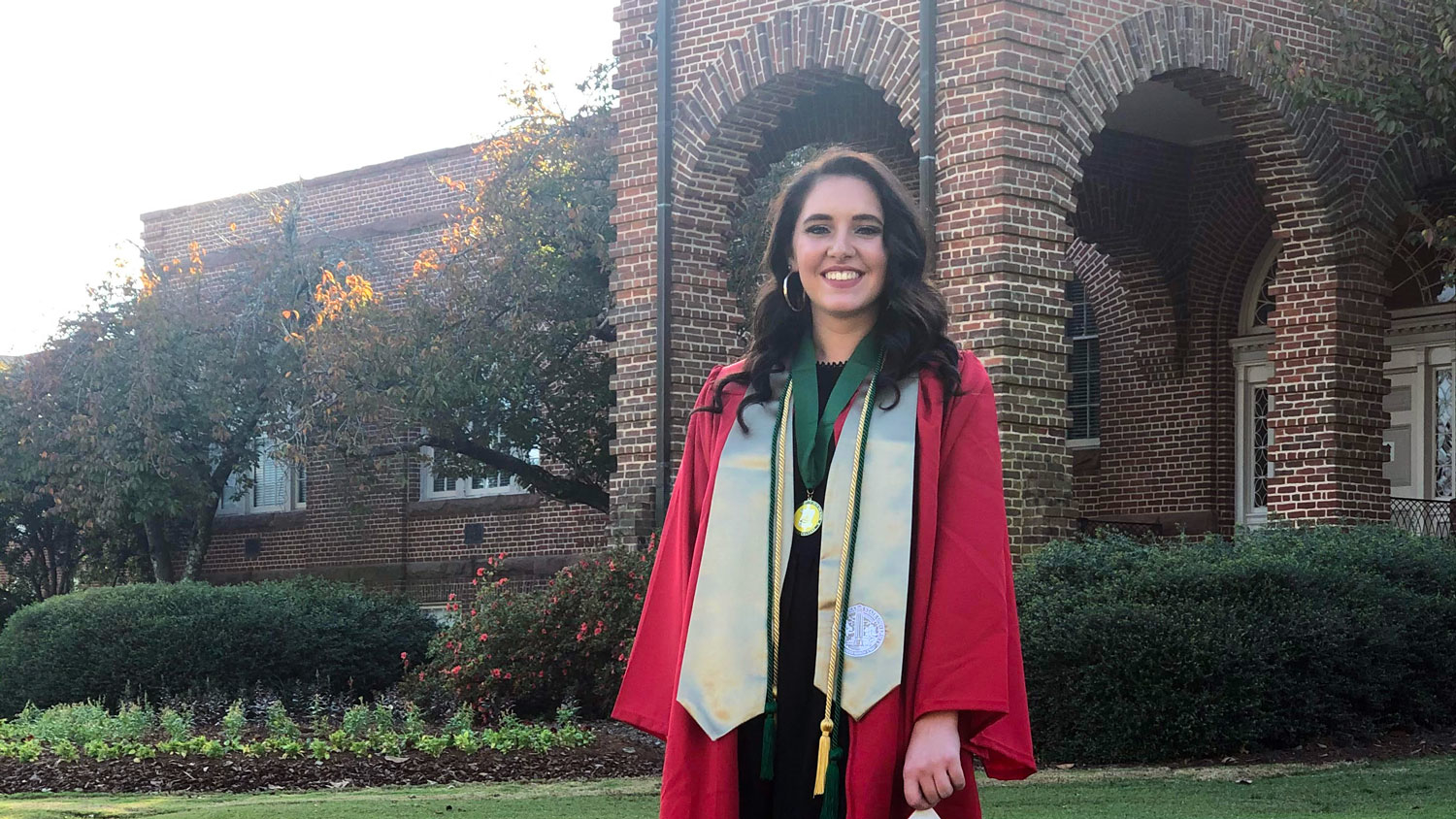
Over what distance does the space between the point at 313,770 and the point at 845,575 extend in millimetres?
8625

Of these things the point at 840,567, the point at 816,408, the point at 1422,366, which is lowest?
the point at 840,567

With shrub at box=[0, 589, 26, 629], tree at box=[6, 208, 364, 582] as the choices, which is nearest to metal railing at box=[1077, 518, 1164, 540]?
tree at box=[6, 208, 364, 582]

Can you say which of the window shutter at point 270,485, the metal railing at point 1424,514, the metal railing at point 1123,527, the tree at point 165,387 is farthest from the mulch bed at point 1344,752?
the window shutter at point 270,485

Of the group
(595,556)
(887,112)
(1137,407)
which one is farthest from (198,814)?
(1137,407)

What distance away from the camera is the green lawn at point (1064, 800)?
840 cm

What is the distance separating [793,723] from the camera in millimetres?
3346

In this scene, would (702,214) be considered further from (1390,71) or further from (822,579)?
(822,579)

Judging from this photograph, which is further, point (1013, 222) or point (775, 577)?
point (1013, 222)

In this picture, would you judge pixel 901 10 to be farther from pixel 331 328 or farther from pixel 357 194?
pixel 357 194

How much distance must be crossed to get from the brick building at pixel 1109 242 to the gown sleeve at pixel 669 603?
9891 mm

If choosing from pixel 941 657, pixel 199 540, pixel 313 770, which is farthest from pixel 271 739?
pixel 199 540

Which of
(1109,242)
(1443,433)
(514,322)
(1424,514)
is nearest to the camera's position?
(1424,514)

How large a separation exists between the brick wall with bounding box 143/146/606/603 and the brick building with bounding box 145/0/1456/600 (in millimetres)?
8223

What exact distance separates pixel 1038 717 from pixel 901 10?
591cm
